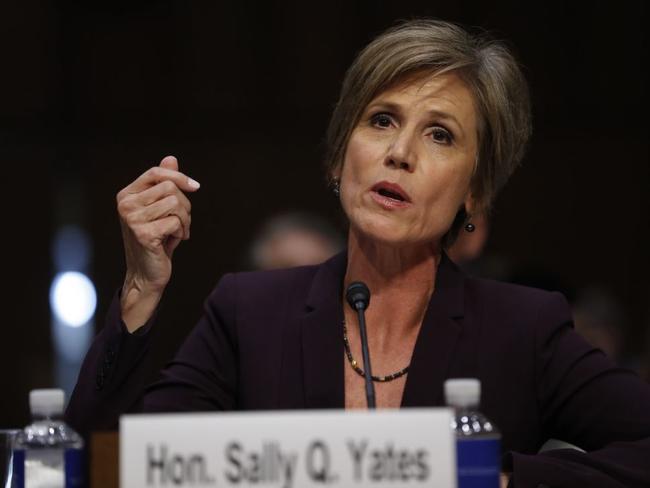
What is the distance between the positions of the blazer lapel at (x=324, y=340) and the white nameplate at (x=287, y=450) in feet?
2.34

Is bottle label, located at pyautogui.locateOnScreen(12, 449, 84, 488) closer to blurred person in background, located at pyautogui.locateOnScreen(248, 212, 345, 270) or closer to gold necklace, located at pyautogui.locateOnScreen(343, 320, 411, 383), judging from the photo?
gold necklace, located at pyautogui.locateOnScreen(343, 320, 411, 383)

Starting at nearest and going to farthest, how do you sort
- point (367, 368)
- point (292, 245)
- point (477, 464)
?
point (477, 464) → point (367, 368) → point (292, 245)

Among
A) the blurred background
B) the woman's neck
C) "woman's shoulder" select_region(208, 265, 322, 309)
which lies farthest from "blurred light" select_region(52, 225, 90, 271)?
the woman's neck

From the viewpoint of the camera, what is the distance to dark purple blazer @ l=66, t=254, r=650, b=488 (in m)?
2.10

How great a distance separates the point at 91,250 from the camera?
6562 millimetres

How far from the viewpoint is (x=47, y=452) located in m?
1.68

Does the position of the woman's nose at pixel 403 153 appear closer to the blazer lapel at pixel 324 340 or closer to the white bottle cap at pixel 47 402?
the blazer lapel at pixel 324 340

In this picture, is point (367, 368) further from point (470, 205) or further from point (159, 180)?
point (470, 205)

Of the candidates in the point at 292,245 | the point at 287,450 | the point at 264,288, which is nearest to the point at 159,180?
the point at 264,288

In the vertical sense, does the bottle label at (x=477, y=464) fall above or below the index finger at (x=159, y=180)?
below

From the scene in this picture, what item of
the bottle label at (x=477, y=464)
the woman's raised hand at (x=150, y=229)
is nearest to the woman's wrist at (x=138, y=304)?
the woman's raised hand at (x=150, y=229)

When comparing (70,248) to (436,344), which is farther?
(70,248)

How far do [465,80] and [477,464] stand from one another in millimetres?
979

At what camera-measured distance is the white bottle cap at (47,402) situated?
1.75 metres
